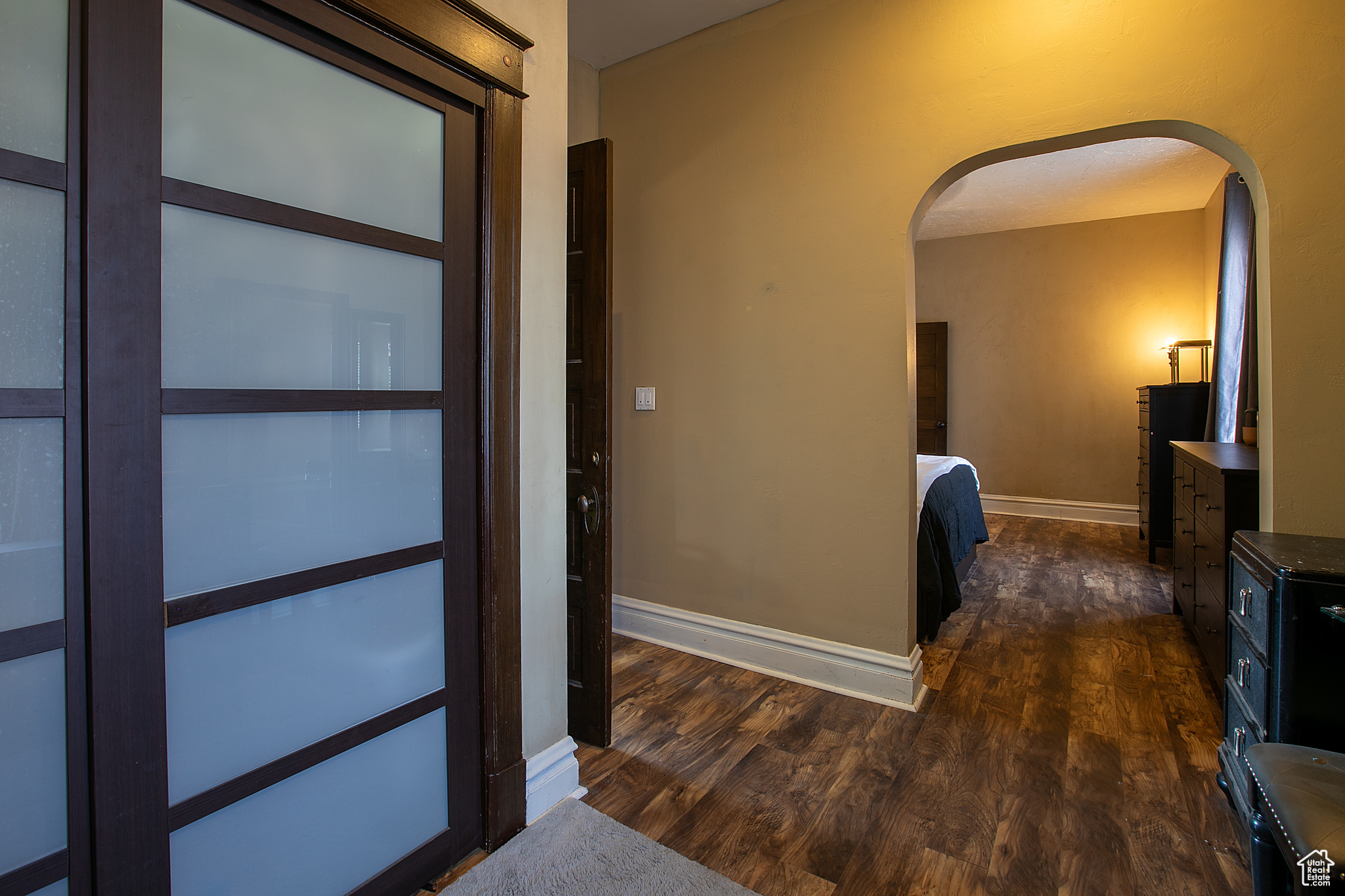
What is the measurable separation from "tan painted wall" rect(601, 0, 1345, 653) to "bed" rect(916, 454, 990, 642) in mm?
555

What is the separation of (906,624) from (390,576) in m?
2.01

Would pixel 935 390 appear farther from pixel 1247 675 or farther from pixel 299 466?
pixel 299 466

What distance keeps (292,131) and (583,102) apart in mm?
2389

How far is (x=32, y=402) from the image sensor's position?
40.3 inches

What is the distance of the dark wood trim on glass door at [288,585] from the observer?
120 cm

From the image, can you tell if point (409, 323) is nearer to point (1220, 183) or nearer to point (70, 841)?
point (70, 841)

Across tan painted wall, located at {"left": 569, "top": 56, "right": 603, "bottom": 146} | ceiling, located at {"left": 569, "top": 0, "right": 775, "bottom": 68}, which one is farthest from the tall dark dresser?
tan painted wall, located at {"left": 569, "top": 56, "right": 603, "bottom": 146}

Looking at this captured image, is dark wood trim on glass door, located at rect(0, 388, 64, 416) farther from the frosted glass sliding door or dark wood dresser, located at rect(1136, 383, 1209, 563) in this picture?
dark wood dresser, located at rect(1136, 383, 1209, 563)

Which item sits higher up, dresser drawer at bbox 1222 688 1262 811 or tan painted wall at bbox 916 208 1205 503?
tan painted wall at bbox 916 208 1205 503

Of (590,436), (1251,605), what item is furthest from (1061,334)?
(590,436)

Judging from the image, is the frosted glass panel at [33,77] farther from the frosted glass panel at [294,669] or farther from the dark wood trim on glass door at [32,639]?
the frosted glass panel at [294,669]

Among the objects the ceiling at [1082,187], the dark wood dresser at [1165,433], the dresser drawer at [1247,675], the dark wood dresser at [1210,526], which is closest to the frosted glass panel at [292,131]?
the dresser drawer at [1247,675]

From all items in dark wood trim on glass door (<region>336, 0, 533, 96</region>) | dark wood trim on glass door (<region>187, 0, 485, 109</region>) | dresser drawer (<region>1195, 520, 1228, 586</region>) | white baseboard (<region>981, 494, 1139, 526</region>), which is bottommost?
white baseboard (<region>981, 494, 1139, 526</region>)

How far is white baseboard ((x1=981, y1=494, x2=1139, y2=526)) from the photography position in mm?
6403
